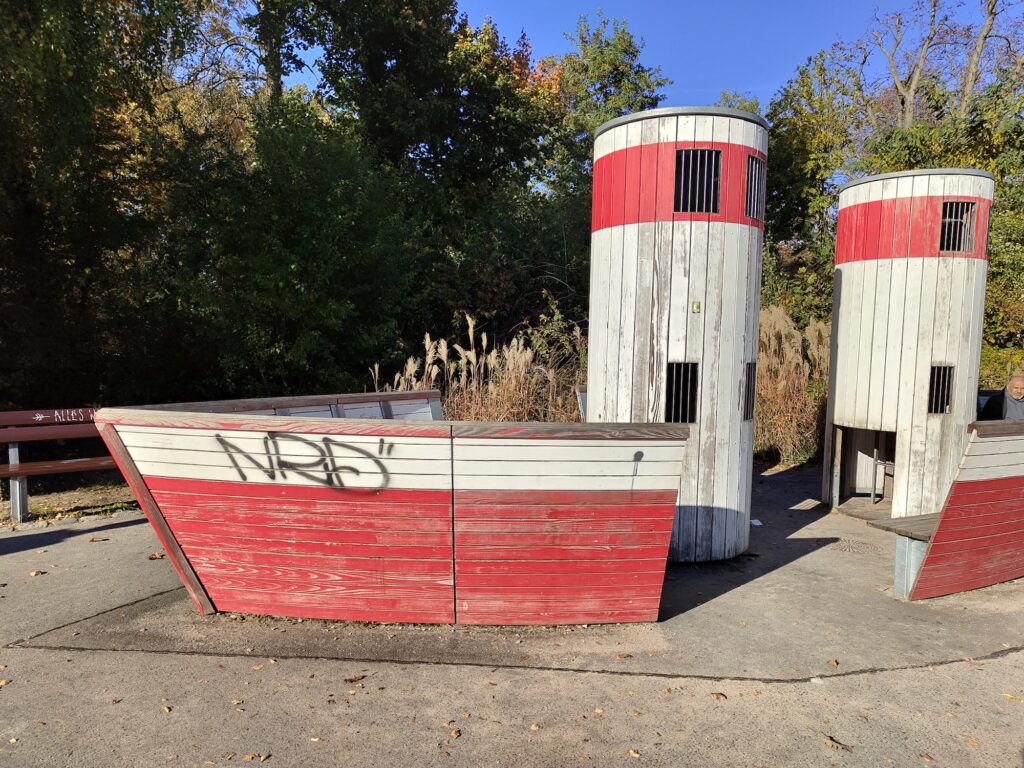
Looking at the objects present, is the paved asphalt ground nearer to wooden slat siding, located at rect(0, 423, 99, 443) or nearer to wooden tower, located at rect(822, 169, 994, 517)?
wooden tower, located at rect(822, 169, 994, 517)

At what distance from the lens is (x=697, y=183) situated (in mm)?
5496

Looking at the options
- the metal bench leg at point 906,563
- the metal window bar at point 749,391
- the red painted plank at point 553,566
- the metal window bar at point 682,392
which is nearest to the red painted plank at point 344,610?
the red painted plank at point 553,566

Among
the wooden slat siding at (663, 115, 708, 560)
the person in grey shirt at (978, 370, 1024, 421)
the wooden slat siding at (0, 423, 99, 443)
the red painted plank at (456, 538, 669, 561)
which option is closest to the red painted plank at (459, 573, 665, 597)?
the red painted plank at (456, 538, 669, 561)

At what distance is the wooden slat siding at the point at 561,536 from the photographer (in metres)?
3.96

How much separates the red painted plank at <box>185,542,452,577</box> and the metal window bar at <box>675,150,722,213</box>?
11.3 ft

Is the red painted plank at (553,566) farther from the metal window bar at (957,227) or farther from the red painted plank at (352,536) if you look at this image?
the metal window bar at (957,227)

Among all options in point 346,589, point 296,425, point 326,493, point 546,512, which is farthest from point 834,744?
point 296,425

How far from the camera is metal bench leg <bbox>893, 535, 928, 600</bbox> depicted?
192 inches

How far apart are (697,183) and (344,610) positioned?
4228mm

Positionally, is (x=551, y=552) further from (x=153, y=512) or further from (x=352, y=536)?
(x=153, y=512)

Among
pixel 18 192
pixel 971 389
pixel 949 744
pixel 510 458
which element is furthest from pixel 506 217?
pixel 949 744

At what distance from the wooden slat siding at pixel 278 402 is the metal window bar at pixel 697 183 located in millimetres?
3130

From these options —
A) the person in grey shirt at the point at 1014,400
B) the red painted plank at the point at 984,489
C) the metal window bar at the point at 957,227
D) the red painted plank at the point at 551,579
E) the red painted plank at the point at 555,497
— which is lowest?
the red painted plank at the point at 551,579

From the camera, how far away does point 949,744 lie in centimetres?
308
